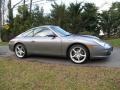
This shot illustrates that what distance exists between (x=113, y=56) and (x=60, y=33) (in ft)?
7.08

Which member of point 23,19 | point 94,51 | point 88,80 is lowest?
point 88,80

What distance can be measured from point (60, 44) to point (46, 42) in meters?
0.58

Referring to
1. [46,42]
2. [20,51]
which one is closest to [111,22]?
[20,51]

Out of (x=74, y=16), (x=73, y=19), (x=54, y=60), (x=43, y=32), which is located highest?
(x=74, y=16)

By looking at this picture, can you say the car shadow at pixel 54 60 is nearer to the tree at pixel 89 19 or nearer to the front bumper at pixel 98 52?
the front bumper at pixel 98 52

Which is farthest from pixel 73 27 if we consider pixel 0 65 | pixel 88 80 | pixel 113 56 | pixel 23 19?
pixel 88 80

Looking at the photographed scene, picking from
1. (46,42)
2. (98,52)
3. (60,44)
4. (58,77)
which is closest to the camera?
(58,77)

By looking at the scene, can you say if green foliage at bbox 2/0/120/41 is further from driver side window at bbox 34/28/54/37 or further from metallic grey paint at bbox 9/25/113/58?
metallic grey paint at bbox 9/25/113/58

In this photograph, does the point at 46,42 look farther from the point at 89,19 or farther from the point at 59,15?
the point at 89,19

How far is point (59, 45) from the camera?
9828 mm

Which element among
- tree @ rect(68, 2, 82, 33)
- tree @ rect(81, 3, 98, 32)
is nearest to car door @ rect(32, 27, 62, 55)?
tree @ rect(68, 2, 82, 33)

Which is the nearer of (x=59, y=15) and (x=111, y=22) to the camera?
(x=59, y=15)

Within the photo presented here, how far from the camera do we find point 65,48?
9758 millimetres

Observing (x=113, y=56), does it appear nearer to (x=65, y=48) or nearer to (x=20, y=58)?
(x=65, y=48)
